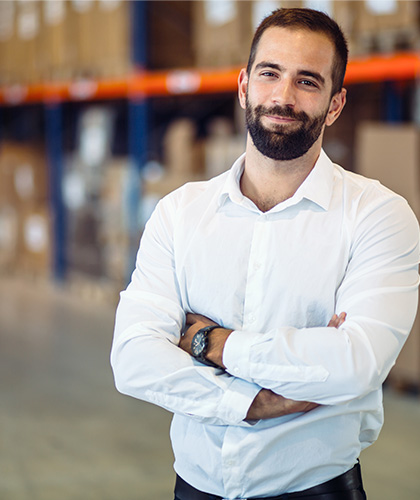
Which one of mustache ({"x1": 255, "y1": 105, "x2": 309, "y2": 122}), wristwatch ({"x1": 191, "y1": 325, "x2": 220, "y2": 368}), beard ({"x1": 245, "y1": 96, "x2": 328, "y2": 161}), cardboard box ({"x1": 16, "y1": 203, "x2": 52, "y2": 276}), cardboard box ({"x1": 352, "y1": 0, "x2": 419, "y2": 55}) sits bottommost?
cardboard box ({"x1": 16, "y1": 203, "x2": 52, "y2": 276})

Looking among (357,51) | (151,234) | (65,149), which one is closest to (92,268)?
(65,149)

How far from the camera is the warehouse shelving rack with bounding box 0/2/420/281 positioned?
4535mm

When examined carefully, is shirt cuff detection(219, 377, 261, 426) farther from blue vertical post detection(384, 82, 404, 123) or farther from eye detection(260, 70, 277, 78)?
blue vertical post detection(384, 82, 404, 123)

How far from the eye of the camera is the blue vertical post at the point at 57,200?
309 inches

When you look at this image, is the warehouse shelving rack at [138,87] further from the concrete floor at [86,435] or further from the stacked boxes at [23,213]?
the concrete floor at [86,435]

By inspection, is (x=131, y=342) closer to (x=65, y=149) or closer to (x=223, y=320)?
(x=223, y=320)

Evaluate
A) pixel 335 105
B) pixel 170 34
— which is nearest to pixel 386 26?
pixel 170 34

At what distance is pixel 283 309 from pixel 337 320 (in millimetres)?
129

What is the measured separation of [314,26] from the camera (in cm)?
166

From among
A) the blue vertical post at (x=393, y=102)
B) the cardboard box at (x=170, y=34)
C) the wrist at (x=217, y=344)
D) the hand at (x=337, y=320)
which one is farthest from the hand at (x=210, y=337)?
the cardboard box at (x=170, y=34)

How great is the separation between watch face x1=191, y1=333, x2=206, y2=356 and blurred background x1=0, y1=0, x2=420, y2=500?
1643 millimetres

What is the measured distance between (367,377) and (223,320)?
38 centimetres

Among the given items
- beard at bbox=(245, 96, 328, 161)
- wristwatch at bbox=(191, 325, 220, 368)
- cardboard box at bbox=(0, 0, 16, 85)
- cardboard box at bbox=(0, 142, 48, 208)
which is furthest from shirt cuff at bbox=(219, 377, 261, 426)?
cardboard box at bbox=(0, 0, 16, 85)

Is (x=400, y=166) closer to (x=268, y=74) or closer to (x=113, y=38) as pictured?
(x=268, y=74)
